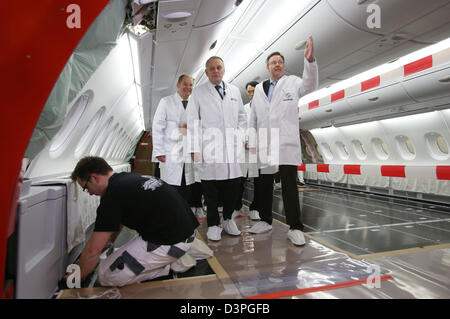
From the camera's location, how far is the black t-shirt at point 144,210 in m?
1.75

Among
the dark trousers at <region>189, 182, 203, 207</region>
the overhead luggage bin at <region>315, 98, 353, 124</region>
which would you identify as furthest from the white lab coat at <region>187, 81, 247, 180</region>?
the overhead luggage bin at <region>315, 98, 353, 124</region>

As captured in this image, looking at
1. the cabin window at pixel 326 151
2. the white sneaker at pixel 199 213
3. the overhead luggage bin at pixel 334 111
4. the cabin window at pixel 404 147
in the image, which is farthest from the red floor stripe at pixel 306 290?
the cabin window at pixel 326 151

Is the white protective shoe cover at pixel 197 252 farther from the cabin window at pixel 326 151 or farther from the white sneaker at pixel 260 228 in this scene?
the cabin window at pixel 326 151

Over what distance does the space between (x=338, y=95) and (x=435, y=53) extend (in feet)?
6.85

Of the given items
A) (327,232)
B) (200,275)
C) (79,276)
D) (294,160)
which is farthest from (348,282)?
(79,276)

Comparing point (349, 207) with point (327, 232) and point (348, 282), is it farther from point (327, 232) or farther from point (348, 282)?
point (348, 282)

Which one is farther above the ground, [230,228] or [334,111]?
[334,111]

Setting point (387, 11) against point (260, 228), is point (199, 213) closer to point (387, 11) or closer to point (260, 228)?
point (260, 228)

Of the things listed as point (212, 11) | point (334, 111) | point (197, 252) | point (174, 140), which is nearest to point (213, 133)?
point (174, 140)

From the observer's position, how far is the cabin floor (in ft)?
5.62

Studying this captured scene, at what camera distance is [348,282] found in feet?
5.95

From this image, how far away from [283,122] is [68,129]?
12.2ft

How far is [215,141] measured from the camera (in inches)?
121

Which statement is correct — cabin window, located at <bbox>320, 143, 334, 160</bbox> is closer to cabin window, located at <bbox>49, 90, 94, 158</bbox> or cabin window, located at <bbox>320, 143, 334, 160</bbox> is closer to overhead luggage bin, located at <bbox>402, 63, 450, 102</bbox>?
overhead luggage bin, located at <bbox>402, 63, 450, 102</bbox>
